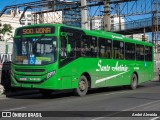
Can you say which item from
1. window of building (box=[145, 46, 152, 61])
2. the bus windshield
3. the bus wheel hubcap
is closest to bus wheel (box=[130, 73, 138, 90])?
window of building (box=[145, 46, 152, 61])

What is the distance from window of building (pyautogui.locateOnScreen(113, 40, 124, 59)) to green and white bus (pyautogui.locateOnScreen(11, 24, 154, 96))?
0.50 ft

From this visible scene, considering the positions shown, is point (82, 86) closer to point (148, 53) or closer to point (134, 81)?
point (134, 81)

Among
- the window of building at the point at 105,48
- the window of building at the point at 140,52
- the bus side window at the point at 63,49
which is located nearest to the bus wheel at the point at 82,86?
the bus side window at the point at 63,49

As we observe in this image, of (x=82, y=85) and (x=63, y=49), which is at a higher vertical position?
(x=63, y=49)

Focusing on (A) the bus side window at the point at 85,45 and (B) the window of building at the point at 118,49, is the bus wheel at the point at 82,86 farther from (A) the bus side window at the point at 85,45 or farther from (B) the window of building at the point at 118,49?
(B) the window of building at the point at 118,49

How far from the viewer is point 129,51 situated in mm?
22594

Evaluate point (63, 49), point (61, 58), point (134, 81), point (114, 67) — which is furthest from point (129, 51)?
point (61, 58)

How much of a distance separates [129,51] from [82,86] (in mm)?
5882

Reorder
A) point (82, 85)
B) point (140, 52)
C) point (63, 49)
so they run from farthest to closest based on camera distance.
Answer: point (140, 52)
point (82, 85)
point (63, 49)

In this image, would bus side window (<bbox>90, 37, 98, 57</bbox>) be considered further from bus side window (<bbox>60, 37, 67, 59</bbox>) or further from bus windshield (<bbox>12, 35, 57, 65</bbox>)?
bus windshield (<bbox>12, 35, 57, 65</bbox>)

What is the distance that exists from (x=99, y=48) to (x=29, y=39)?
4.18 m

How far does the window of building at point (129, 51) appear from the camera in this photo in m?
22.2

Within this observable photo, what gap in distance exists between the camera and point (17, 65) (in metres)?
16.5

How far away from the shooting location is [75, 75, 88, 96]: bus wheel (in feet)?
57.3
